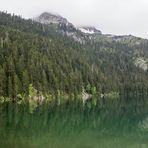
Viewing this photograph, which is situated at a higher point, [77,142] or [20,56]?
[20,56]

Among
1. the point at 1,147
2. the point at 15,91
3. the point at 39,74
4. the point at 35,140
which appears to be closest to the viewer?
the point at 1,147

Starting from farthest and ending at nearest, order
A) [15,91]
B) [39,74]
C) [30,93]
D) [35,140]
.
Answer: [39,74], [30,93], [15,91], [35,140]

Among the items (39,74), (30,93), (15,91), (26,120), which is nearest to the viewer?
(26,120)

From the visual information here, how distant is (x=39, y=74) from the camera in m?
185

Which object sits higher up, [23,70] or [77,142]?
[23,70]

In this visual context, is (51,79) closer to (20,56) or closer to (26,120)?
(20,56)

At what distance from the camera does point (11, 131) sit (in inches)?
2650

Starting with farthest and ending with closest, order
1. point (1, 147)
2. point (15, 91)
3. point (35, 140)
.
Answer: point (15, 91), point (35, 140), point (1, 147)

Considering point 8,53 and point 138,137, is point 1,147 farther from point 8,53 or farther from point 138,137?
point 8,53


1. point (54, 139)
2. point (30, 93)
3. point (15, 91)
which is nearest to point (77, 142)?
point (54, 139)

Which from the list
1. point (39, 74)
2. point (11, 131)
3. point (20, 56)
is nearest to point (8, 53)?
point (20, 56)

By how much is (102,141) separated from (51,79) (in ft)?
440

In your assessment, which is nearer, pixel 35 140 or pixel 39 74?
pixel 35 140

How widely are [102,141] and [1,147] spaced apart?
16765 mm
